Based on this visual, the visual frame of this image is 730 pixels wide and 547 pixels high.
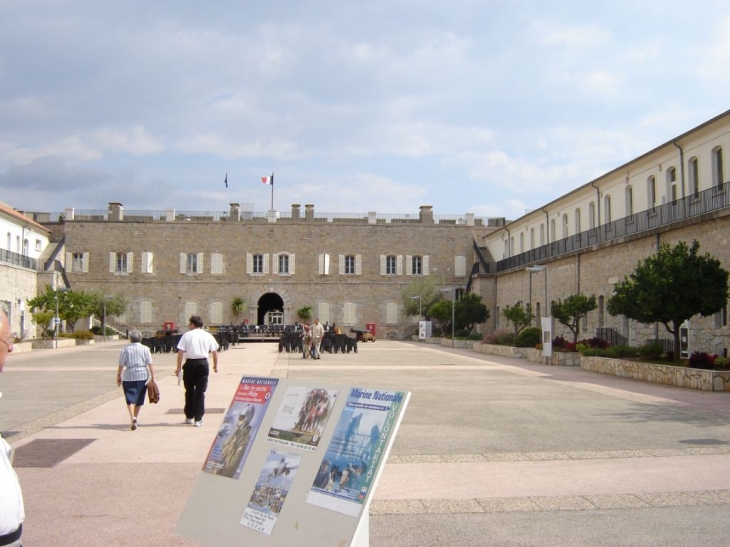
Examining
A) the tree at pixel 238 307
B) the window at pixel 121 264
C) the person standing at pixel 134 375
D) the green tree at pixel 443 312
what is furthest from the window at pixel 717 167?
the window at pixel 121 264

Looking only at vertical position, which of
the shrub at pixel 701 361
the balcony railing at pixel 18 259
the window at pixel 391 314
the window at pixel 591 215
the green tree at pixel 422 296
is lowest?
the shrub at pixel 701 361

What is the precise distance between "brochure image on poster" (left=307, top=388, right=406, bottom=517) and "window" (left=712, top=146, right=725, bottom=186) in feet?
75.6

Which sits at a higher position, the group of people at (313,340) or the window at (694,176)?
the window at (694,176)

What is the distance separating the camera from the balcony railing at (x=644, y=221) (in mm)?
22375

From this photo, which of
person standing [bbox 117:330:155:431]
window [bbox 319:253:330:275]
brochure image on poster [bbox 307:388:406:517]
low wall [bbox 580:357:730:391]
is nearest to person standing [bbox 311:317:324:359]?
low wall [bbox 580:357:730:391]

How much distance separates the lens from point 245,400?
474 cm

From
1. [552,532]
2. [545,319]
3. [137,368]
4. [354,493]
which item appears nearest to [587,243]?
[545,319]

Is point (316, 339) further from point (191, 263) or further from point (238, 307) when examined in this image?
point (191, 263)

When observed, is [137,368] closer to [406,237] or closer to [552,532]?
[552,532]

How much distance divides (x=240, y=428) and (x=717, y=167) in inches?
915

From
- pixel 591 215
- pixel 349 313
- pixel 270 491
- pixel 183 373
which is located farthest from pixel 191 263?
pixel 270 491

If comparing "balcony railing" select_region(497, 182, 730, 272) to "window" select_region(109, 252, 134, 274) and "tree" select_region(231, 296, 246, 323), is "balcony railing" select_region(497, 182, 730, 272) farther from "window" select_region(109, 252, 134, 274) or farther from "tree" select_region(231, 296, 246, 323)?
"window" select_region(109, 252, 134, 274)

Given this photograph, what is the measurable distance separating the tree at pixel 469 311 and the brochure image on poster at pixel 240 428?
126 ft

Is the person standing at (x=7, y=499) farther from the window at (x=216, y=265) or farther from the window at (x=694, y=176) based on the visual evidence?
the window at (x=216, y=265)
